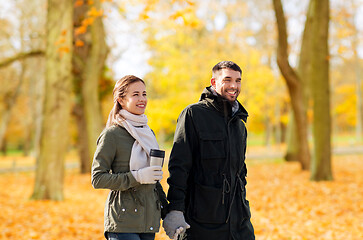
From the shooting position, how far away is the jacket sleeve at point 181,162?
9.39 feet

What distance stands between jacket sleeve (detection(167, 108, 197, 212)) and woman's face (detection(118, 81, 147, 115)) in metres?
0.39

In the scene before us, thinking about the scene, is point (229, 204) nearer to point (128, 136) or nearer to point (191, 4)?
point (128, 136)

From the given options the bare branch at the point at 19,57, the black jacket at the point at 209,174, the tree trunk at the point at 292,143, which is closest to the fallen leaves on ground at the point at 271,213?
the black jacket at the point at 209,174

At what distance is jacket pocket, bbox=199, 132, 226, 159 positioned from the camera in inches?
116

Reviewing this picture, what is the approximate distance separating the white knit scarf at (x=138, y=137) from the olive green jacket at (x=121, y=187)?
0.05m

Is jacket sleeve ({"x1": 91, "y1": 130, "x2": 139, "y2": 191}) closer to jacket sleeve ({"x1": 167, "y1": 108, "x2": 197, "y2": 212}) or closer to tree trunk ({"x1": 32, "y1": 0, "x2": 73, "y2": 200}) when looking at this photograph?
jacket sleeve ({"x1": 167, "y1": 108, "x2": 197, "y2": 212})

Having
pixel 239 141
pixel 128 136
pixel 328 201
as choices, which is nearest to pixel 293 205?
pixel 328 201

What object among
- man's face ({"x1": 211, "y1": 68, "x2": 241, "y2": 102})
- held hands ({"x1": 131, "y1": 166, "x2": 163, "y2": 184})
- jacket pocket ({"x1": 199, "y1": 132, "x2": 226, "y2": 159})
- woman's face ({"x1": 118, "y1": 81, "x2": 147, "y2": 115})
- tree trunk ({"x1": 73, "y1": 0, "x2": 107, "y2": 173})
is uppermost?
tree trunk ({"x1": 73, "y1": 0, "x2": 107, "y2": 173})

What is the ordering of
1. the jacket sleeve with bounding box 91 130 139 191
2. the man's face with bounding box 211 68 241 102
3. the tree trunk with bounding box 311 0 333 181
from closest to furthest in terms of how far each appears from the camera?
the jacket sleeve with bounding box 91 130 139 191 < the man's face with bounding box 211 68 241 102 < the tree trunk with bounding box 311 0 333 181

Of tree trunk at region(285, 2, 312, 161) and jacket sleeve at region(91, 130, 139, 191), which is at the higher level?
tree trunk at region(285, 2, 312, 161)

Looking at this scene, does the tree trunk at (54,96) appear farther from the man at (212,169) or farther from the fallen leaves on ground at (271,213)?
the man at (212,169)

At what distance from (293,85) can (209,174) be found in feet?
37.6

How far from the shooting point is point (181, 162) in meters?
2.93

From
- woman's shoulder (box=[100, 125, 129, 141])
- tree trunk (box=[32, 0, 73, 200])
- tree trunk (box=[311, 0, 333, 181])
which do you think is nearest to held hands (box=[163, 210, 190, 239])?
woman's shoulder (box=[100, 125, 129, 141])
